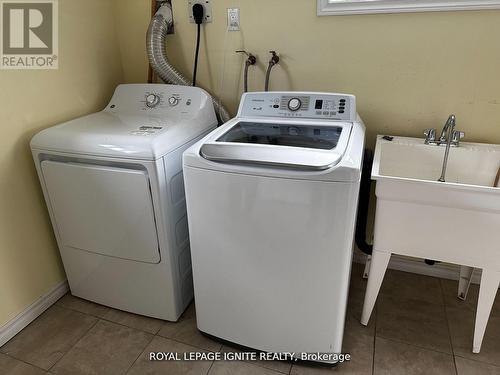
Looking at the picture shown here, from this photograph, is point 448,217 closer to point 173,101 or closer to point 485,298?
point 485,298

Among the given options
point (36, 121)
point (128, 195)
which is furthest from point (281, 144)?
point (36, 121)

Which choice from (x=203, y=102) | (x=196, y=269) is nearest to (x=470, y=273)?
(x=196, y=269)

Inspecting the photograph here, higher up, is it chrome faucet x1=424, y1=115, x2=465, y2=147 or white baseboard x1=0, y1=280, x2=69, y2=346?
chrome faucet x1=424, y1=115, x2=465, y2=147

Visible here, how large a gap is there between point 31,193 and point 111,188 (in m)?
0.49

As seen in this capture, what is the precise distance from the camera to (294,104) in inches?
61.8

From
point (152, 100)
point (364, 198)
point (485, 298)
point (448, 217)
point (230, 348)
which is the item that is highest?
point (152, 100)

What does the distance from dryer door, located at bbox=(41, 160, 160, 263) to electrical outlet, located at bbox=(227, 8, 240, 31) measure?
3.09 feet

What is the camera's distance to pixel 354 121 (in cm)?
149

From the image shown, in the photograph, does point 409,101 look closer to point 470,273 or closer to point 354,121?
point 354,121

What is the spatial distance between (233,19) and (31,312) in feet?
5.83

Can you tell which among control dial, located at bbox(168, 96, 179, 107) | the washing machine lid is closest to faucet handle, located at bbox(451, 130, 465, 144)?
the washing machine lid

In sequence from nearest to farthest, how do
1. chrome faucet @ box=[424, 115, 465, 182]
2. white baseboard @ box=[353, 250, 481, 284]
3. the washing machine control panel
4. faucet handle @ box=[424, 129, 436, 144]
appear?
chrome faucet @ box=[424, 115, 465, 182] < faucet handle @ box=[424, 129, 436, 144] < the washing machine control panel < white baseboard @ box=[353, 250, 481, 284]

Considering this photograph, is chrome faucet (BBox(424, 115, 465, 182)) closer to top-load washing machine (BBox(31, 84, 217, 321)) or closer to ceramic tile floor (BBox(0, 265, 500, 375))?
ceramic tile floor (BBox(0, 265, 500, 375))

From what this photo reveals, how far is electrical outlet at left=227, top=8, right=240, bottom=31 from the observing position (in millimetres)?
1750
